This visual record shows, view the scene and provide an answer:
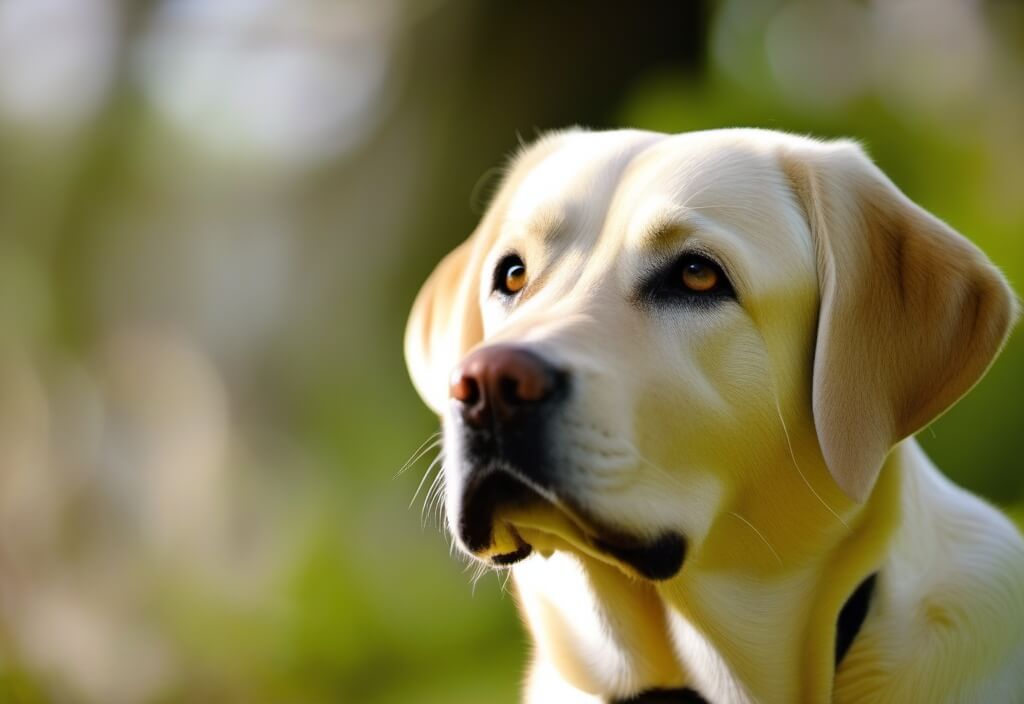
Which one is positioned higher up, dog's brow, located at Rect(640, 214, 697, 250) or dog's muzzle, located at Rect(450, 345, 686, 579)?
dog's brow, located at Rect(640, 214, 697, 250)

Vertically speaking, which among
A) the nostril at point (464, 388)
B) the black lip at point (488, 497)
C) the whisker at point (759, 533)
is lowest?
the whisker at point (759, 533)

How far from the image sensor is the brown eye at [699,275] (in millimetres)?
1734

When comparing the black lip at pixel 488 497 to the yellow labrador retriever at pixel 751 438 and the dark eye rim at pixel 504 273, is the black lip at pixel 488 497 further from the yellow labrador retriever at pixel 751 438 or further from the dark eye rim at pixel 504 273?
the dark eye rim at pixel 504 273

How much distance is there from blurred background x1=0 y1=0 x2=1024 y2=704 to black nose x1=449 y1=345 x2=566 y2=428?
280cm

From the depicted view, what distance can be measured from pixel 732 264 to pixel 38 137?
14.8 ft

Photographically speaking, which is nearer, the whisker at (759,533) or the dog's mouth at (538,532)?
the dog's mouth at (538,532)

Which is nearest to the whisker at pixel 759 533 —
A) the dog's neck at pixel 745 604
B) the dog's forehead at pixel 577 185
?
the dog's neck at pixel 745 604

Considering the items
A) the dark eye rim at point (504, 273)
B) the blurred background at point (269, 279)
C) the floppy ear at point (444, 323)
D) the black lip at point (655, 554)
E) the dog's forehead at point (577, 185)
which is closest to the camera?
the black lip at point (655, 554)

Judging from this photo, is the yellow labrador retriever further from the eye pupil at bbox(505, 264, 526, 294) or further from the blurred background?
the blurred background

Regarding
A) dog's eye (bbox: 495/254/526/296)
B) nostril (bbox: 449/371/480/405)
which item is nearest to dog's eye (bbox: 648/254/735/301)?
dog's eye (bbox: 495/254/526/296)

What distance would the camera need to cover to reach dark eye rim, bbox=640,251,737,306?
173 cm

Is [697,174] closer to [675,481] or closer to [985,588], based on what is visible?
[675,481]

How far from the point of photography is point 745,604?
185cm

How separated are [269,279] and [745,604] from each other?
4009 millimetres
